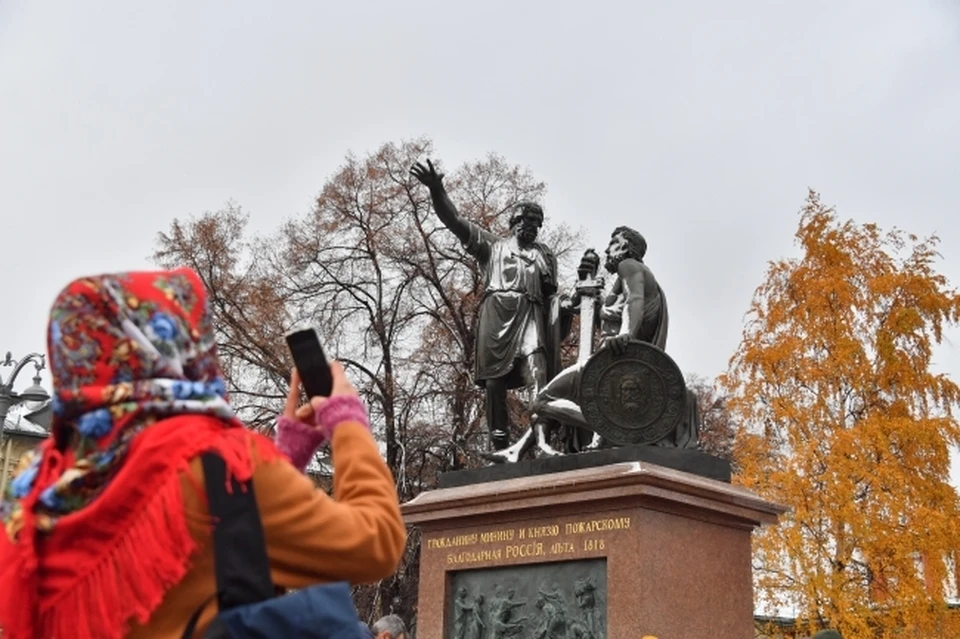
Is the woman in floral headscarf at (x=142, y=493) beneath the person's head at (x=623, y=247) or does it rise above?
beneath

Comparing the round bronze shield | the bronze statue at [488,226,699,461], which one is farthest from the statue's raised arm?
the round bronze shield

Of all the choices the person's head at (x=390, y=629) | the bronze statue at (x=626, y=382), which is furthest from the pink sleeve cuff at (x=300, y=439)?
the bronze statue at (x=626, y=382)

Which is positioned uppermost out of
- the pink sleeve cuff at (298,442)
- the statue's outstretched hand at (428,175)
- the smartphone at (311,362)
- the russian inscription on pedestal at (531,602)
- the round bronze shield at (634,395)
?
the statue's outstretched hand at (428,175)

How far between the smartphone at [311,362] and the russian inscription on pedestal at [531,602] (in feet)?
19.9

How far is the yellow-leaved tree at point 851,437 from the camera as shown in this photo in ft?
66.0

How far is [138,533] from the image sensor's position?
1813mm

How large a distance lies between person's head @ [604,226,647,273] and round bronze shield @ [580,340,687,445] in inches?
43.7

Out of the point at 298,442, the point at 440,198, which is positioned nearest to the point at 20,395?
the point at 440,198

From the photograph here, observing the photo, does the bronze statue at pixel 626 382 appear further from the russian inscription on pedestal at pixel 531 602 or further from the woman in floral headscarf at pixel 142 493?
the woman in floral headscarf at pixel 142 493

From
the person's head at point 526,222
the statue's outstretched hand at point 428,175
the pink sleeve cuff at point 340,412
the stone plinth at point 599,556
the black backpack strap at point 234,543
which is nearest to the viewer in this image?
the black backpack strap at point 234,543

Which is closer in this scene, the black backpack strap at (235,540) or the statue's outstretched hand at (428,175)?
the black backpack strap at (235,540)

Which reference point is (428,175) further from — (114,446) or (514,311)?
(114,446)

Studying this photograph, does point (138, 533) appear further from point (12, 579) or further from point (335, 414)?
point (335, 414)

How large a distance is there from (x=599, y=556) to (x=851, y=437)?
13.8 m
